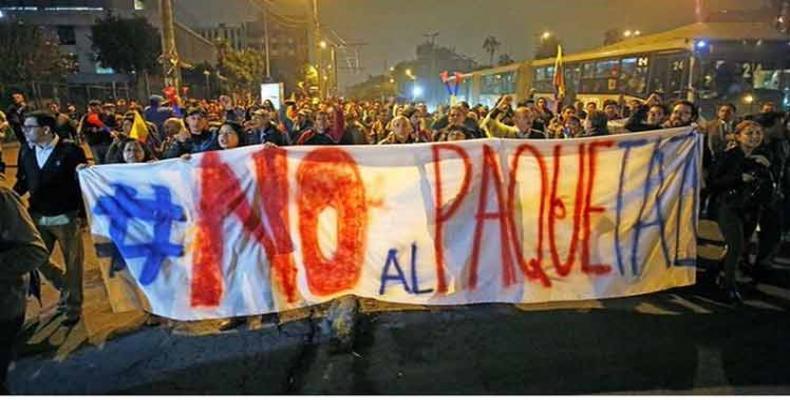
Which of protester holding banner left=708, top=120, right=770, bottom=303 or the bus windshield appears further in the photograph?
the bus windshield

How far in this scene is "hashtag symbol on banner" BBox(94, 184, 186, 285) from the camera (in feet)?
14.5

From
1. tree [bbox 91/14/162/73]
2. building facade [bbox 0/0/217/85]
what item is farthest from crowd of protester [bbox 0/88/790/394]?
building facade [bbox 0/0/217/85]

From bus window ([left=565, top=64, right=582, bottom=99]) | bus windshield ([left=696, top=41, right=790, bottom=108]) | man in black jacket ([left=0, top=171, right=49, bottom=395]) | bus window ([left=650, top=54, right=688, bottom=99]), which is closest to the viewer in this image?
man in black jacket ([left=0, top=171, right=49, bottom=395])

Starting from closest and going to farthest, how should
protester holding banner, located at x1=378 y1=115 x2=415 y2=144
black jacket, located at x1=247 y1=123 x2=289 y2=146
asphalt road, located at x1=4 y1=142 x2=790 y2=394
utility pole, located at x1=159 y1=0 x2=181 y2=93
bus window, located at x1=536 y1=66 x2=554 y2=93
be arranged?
asphalt road, located at x1=4 y1=142 x2=790 y2=394 < protester holding banner, located at x1=378 y1=115 x2=415 y2=144 < black jacket, located at x1=247 y1=123 x2=289 y2=146 < utility pole, located at x1=159 y1=0 x2=181 y2=93 < bus window, located at x1=536 y1=66 x2=554 y2=93

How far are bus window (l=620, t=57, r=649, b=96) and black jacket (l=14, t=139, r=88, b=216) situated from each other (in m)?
14.0

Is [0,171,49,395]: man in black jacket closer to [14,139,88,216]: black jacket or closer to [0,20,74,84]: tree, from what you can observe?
[14,139,88,216]: black jacket

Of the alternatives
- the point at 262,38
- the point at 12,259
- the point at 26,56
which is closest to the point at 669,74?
the point at 12,259

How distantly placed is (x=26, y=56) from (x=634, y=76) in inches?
1059

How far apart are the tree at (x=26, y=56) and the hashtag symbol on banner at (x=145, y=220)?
28524 millimetres

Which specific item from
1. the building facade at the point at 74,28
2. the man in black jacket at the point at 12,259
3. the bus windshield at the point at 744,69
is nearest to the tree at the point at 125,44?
the building facade at the point at 74,28

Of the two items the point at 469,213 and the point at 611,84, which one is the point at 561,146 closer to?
the point at 469,213

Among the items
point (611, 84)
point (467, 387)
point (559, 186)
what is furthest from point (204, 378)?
point (611, 84)

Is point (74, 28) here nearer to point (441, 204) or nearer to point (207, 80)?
point (207, 80)

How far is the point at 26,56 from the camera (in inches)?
1134
